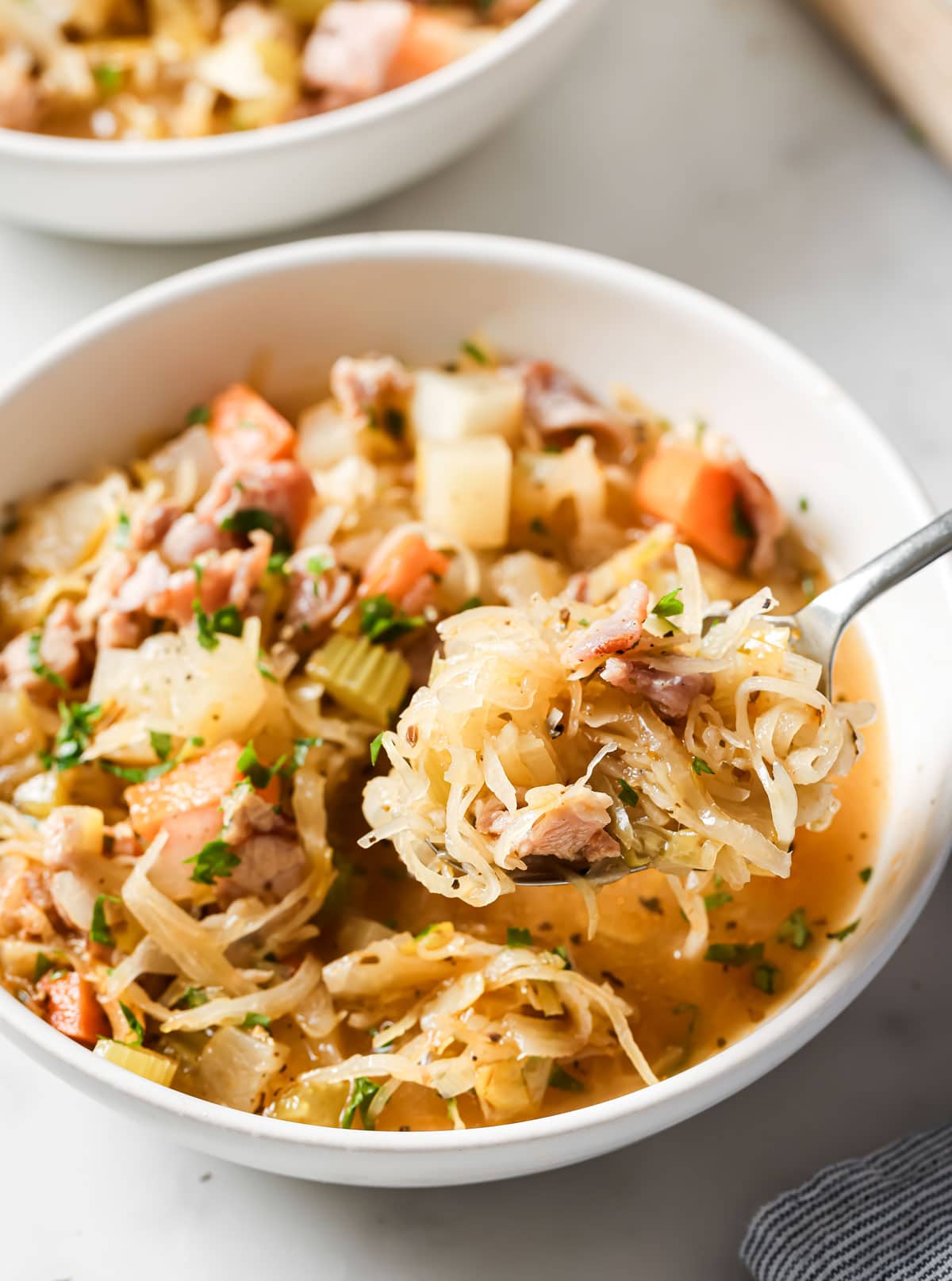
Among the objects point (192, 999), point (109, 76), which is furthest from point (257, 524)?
point (109, 76)

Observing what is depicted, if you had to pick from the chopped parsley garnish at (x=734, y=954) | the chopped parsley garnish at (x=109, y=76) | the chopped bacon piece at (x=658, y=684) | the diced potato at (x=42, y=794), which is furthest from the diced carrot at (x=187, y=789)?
the chopped parsley garnish at (x=109, y=76)

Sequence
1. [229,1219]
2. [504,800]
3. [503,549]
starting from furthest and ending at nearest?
[503,549]
[229,1219]
[504,800]

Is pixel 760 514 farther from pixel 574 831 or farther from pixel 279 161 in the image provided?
pixel 279 161

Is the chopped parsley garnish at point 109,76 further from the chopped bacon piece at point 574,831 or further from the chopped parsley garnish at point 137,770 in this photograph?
the chopped bacon piece at point 574,831

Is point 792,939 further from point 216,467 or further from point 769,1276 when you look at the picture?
point 216,467

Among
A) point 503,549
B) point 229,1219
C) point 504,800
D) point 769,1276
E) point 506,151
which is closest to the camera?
point 504,800

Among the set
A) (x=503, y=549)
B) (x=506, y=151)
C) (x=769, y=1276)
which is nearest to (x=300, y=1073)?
(x=769, y=1276)
